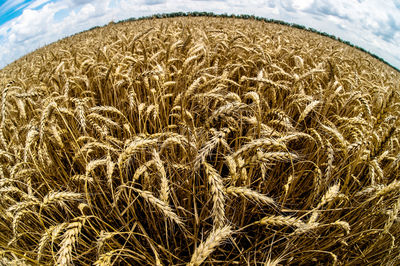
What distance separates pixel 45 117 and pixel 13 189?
24.1 inches

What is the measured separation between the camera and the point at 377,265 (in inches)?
60.5

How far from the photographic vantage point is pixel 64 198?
126 centimetres

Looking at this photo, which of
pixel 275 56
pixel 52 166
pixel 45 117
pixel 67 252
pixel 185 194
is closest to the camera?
pixel 67 252

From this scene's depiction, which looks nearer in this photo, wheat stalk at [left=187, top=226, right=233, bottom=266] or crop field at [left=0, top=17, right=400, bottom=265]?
wheat stalk at [left=187, top=226, right=233, bottom=266]

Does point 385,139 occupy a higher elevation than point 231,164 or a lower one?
lower

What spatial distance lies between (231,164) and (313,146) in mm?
1308

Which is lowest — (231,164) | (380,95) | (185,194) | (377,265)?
(377,265)

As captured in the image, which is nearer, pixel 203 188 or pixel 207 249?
pixel 207 249

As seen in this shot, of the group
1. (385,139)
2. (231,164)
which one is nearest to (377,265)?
(385,139)

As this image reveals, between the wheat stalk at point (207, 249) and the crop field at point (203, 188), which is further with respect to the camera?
the crop field at point (203, 188)

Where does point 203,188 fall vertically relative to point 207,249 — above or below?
below

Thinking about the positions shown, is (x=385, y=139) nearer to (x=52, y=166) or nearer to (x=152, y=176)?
(x=152, y=176)

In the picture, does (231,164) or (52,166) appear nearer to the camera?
(231,164)

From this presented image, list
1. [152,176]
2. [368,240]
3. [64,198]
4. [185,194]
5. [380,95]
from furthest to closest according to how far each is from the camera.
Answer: [380,95] → [185,194] → [152,176] → [368,240] → [64,198]
